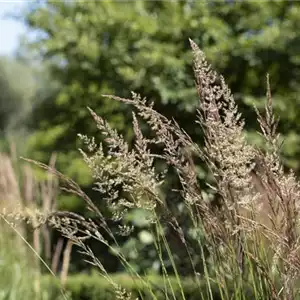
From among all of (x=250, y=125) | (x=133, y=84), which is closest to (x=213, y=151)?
(x=250, y=125)

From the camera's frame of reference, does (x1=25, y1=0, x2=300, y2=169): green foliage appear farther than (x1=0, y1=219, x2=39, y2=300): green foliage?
Yes

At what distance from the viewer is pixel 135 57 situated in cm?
698

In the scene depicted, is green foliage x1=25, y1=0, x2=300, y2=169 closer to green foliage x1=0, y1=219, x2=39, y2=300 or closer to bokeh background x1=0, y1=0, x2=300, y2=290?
bokeh background x1=0, y1=0, x2=300, y2=290

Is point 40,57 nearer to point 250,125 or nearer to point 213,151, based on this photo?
point 250,125

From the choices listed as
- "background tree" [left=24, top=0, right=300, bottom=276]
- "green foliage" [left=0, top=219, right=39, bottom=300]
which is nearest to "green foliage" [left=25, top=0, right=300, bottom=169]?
"background tree" [left=24, top=0, right=300, bottom=276]

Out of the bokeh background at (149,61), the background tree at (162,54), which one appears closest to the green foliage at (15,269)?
the bokeh background at (149,61)

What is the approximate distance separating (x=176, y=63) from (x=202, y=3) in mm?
679

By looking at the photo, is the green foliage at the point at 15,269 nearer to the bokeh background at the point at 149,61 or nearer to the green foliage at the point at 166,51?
the bokeh background at the point at 149,61

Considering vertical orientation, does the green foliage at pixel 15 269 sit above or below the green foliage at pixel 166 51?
below

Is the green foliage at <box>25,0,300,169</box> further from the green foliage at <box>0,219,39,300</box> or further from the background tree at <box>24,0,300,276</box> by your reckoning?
the green foliage at <box>0,219,39,300</box>

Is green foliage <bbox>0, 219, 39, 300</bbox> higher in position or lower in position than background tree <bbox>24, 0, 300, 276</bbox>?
lower

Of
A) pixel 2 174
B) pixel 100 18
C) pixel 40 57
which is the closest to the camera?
pixel 2 174

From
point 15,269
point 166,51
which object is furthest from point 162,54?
point 15,269

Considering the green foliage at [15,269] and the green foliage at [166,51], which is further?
the green foliage at [166,51]
